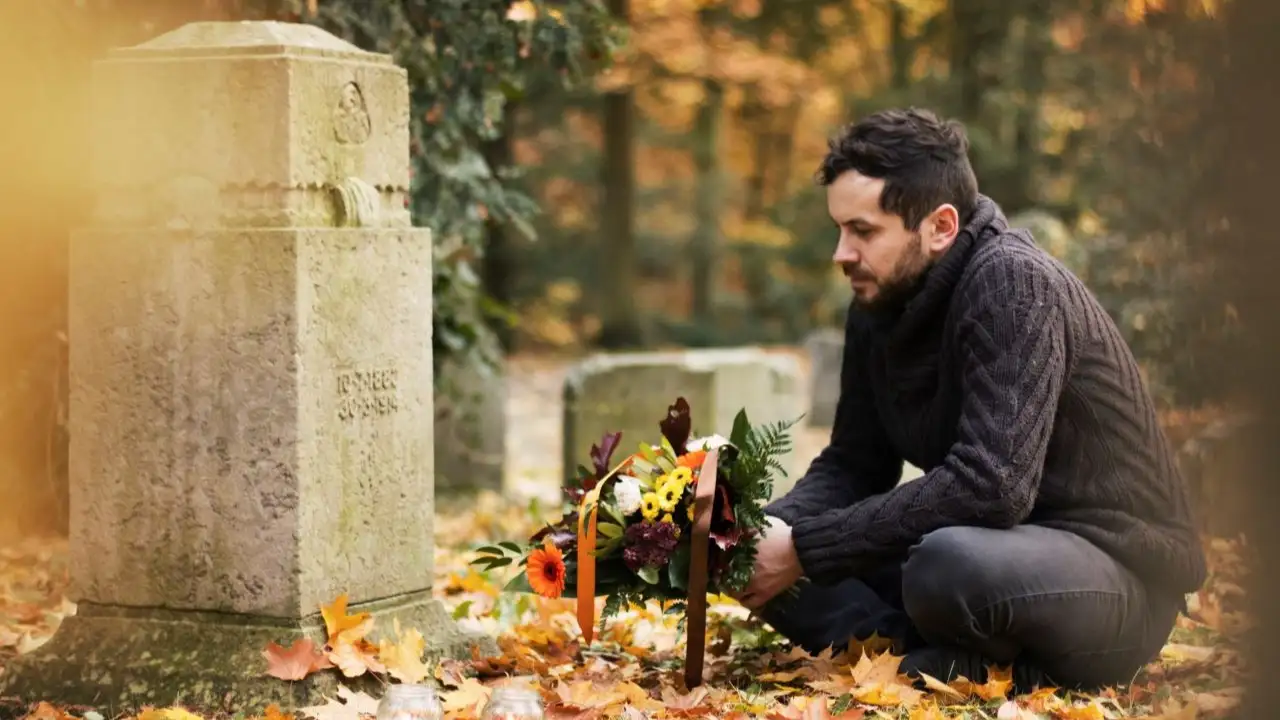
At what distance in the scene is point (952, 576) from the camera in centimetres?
421

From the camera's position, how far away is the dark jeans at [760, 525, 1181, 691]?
422cm

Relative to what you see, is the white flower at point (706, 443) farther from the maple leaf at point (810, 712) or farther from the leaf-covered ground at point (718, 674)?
the maple leaf at point (810, 712)

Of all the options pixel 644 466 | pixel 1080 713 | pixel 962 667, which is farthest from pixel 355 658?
pixel 1080 713

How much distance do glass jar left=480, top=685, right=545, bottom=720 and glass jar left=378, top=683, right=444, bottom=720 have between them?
0.12 metres

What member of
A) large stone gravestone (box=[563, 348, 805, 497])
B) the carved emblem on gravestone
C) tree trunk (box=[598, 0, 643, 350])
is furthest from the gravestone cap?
tree trunk (box=[598, 0, 643, 350])

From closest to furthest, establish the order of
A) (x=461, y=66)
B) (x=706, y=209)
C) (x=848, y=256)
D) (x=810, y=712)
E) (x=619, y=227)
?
(x=810, y=712) → (x=848, y=256) → (x=461, y=66) → (x=619, y=227) → (x=706, y=209)

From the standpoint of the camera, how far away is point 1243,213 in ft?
5.94

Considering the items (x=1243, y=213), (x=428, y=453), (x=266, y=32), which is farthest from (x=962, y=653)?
(x=1243, y=213)

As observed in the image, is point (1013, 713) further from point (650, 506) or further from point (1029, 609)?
point (650, 506)

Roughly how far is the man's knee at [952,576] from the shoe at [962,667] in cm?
11

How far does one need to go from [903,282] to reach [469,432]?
529 cm

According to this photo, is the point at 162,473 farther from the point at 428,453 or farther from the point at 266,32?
the point at 266,32

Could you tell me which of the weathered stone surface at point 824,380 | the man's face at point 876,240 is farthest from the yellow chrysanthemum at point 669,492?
the weathered stone surface at point 824,380

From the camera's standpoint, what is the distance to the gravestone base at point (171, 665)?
425 cm
